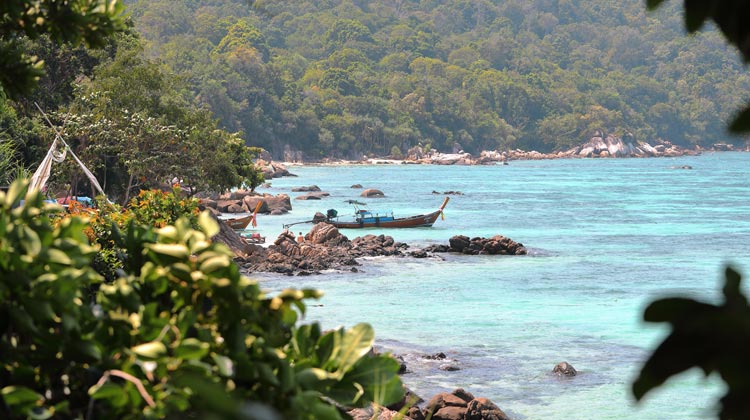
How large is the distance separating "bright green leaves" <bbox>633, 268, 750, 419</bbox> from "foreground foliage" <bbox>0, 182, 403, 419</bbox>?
0.94 meters

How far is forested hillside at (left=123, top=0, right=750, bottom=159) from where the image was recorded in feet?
394

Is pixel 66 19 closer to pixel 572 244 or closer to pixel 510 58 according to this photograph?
pixel 572 244

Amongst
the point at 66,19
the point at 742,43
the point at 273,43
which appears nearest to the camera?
the point at 742,43

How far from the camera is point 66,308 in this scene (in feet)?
7.68

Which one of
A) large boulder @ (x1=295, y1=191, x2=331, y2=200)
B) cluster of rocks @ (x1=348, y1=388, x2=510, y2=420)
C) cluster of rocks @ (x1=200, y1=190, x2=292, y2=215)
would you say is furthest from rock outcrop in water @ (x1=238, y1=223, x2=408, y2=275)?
large boulder @ (x1=295, y1=191, x2=331, y2=200)

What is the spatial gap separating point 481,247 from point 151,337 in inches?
1216

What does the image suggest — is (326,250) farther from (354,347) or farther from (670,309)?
(670,309)

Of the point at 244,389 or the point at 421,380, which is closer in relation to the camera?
the point at 244,389

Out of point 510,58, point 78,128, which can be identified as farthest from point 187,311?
point 510,58

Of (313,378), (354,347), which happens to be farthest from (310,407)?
(354,347)

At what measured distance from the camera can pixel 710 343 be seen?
134 cm

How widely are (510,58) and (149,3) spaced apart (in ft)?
210

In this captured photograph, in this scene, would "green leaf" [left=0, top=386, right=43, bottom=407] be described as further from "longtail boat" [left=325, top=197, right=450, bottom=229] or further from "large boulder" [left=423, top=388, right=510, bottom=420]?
"longtail boat" [left=325, top=197, right=450, bottom=229]

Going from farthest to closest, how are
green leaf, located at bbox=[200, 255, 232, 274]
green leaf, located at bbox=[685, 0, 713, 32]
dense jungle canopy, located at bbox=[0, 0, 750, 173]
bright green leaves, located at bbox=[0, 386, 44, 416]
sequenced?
1. dense jungle canopy, located at bbox=[0, 0, 750, 173]
2. green leaf, located at bbox=[200, 255, 232, 274]
3. bright green leaves, located at bbox=[0, 386, 44, 416]
4. green leaf, located at bbox=[685, 0, 713, 32]
